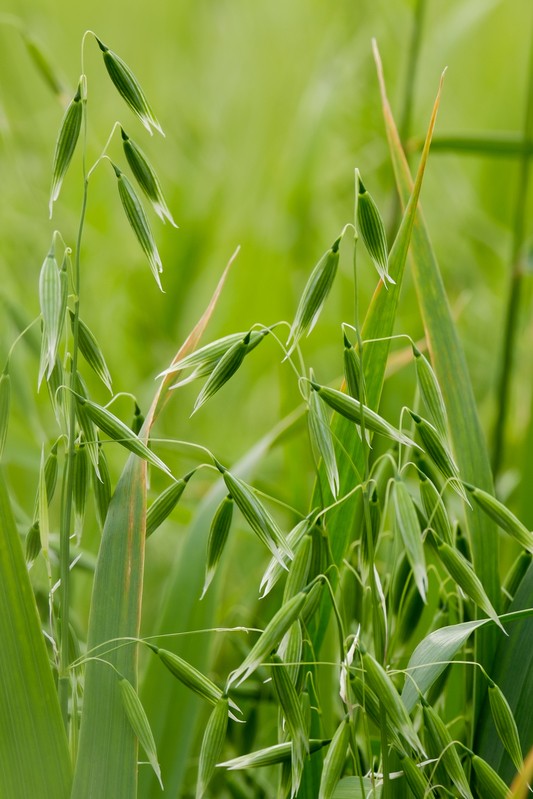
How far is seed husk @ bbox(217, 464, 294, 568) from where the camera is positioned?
0.34 metres

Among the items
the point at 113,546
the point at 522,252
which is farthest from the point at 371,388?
the point at 522,252

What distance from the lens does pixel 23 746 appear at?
34cm

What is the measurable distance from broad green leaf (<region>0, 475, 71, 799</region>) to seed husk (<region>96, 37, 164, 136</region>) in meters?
0.15

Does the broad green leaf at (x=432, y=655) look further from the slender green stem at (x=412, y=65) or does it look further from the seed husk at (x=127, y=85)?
the slender green stem at (x=412, y=65)

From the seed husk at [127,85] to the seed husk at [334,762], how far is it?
0.24 metres

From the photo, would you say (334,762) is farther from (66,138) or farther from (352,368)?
(66,138)

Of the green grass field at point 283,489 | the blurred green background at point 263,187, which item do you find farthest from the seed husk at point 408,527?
the blurred green background at point 263,187

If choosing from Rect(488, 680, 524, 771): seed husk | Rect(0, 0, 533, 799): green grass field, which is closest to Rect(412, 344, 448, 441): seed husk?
Rect(0, 0, 533, 799): green grass field

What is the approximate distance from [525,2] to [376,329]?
1.90m

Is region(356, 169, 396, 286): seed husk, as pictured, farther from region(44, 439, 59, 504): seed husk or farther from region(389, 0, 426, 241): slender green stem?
region(389, 0, 426, 241): slender green stem

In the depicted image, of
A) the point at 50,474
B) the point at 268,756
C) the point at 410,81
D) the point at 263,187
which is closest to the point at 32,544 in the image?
the point at 50,474

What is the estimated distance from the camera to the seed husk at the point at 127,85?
35 centimetres

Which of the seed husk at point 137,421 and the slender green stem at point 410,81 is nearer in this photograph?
the seed husk at point 137,421

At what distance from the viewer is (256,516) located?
1.12 feet
